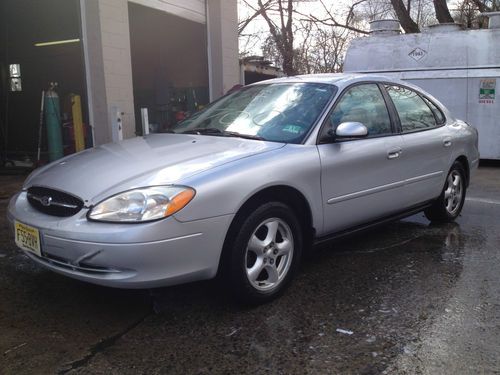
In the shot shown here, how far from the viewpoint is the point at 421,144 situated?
15.6ft

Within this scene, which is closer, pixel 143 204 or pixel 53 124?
pixel 143 204

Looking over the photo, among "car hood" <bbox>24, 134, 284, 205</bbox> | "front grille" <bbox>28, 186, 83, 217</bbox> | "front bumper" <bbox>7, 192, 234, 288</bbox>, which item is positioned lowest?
"front bumper" <bbox>7, 192, 234, 288</bbox>

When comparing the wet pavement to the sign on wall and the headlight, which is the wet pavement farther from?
the sign on wall

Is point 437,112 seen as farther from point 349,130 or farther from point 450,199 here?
point 349,130

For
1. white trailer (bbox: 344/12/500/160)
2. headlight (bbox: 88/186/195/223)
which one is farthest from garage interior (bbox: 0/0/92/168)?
headlight (bbox: 88/186/195/223)

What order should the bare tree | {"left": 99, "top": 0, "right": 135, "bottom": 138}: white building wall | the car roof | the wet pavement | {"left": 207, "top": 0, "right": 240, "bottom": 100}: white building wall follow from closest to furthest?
the wet pavement
the car roof
{"left": 99, "top": 0, "right": 135, "bottom": 138}: white building wall
{"left": 207, "top": 0, "right": 240, "bottom": 100}: white building wall
the bare tree

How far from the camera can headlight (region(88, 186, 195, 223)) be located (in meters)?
2.90

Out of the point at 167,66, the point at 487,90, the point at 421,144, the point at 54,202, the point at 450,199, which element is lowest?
the point at 450,199

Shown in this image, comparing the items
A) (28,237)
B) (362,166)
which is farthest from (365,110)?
(28,237)

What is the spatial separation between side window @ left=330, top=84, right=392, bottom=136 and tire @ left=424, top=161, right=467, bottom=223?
1303mm

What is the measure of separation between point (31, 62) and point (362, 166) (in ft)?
29.3

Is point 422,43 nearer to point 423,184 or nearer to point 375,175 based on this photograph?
point 423,184

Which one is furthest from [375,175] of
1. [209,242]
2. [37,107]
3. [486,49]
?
[37,107]

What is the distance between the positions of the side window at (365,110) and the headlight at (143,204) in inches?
60.7
